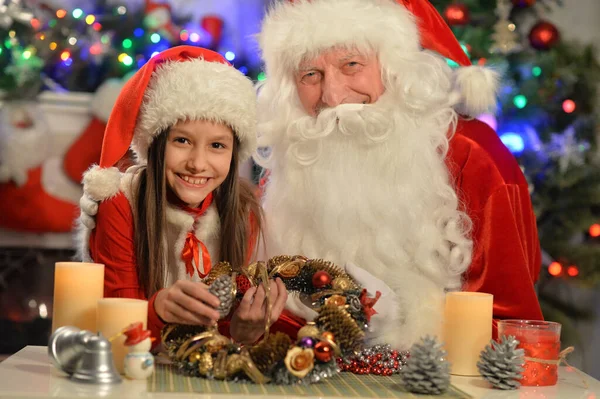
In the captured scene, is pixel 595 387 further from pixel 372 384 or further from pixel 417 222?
pixel 417 222

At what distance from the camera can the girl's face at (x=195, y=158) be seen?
2180 millimetres

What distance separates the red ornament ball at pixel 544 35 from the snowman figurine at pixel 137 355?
3.21 metres

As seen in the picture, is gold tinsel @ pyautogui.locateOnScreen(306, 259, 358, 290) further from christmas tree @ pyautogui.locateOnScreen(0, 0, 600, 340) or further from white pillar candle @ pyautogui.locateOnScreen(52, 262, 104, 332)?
christmas tree @ pyautogui.locateOnScreen(0, 0, 600, 340)

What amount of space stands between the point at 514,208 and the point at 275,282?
31.3 inches

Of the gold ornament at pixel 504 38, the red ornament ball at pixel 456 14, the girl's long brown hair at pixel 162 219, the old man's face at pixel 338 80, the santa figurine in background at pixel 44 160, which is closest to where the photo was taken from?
the girl's long brown hair at pixel 162 219

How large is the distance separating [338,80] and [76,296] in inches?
38.9

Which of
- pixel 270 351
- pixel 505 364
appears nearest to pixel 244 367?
pixel 270 351

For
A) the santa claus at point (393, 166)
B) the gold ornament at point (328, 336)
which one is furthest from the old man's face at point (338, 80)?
the gold ornament at point (328, 336)

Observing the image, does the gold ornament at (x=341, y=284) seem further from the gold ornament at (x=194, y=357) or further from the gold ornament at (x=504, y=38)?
the gold ornament at (x=504, y=38)

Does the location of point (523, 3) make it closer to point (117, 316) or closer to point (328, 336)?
point (328, 336)

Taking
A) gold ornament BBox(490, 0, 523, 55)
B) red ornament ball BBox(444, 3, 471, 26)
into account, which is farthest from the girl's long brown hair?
gold ornament BBox(490, 0, 523, 55)

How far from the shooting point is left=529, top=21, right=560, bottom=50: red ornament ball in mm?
4266

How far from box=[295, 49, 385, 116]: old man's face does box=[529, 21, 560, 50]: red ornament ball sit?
6.85 ft

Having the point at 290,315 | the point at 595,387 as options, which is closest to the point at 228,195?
the point at 290,315
